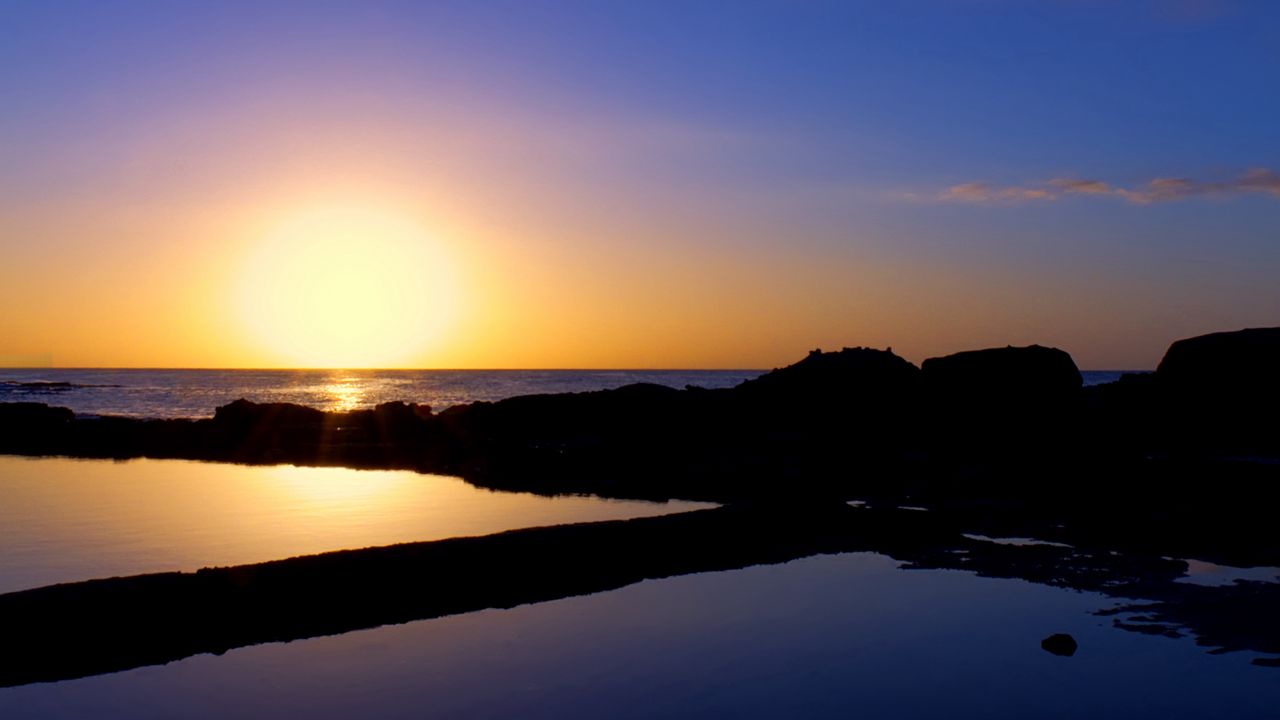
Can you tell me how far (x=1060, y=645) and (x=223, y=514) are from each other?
17375mm

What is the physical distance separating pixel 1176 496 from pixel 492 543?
17925 mm

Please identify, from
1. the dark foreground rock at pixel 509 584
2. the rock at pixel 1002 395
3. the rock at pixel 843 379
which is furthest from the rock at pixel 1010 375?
the dark foreground rock at pixel 509 584

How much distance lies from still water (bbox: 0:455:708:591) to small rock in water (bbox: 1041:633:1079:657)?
11.0 meters

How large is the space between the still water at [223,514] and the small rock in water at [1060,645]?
36.2 ft

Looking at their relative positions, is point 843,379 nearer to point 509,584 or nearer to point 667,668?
point 509,584

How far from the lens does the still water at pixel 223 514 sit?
1714cm

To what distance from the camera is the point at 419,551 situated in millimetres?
15523

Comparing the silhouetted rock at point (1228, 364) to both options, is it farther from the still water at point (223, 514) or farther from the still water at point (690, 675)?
the still water at point (690, 675)

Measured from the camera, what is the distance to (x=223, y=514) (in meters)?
22.7

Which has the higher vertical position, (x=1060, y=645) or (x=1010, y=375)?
(x=1010, y=375)

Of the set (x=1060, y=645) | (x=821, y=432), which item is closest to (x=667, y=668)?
(x=1060, y=645)

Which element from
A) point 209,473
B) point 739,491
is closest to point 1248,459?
point 739,491

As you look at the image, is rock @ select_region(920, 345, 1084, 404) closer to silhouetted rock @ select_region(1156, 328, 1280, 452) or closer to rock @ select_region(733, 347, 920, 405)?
rock @ select_region(733, 347, 920, 405)

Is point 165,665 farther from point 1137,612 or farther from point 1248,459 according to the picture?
point 1248,459
